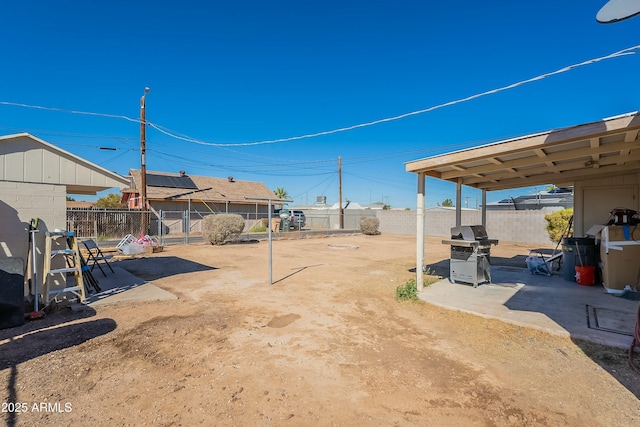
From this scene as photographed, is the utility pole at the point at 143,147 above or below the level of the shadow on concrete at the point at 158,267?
above

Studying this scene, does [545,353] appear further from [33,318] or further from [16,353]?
[33,318]

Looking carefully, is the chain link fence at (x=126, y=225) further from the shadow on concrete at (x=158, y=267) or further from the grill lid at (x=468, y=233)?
Answer: the grill lid at (x=468, y=233)

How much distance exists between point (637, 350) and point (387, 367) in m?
2.81

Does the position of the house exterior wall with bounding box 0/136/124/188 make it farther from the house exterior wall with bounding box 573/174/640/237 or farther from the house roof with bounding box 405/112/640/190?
the house exterior wall with bounding box 573/174/640/237

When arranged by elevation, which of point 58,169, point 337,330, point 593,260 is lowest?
point 337,330

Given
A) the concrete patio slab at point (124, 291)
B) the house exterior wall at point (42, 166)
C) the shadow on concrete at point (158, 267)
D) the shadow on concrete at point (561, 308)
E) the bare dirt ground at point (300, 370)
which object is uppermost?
the house exterior wall at point (42, 166)

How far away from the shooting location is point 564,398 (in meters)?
2.64

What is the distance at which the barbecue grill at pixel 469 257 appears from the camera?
249 inches

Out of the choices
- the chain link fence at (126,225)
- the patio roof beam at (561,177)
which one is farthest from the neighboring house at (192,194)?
the patio roof beam at (561,177)

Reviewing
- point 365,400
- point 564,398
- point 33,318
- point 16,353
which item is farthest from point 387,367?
point 33,318

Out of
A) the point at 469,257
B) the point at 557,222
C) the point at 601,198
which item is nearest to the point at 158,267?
the point at 469,257

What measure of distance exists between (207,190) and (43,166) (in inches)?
847

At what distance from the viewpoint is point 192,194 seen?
80.5ft

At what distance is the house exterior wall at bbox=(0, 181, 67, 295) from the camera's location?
4980mm
